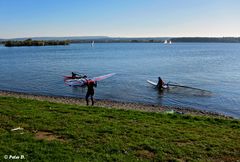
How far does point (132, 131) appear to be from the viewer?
1140 cm

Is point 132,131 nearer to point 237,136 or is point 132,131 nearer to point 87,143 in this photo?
point 87,143

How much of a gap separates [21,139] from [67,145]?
1534 mm

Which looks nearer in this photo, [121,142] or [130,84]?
[121,142]

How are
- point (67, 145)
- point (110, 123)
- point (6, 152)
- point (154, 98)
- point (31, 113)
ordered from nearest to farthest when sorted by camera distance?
point (6, 152) → point (67, 145) → point (110, 123) → point (31, 113) → point (154, 98)

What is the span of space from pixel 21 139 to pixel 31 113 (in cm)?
409

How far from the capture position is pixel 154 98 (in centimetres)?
2905

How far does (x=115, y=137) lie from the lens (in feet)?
34.6


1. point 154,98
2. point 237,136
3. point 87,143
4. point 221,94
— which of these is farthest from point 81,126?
point 221,94

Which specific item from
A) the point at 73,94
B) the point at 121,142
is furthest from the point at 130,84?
the point at 121,142

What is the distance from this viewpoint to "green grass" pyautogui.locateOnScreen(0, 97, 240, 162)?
352 inches

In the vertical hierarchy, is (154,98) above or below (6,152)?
below

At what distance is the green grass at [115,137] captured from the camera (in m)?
8.95

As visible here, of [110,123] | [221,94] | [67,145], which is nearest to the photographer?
[67,145]

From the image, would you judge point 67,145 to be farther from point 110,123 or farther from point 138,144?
point 110,123
